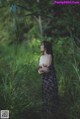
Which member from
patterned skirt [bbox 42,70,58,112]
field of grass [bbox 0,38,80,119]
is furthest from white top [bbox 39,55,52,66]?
field of grass [bbox 0,38,80,119]

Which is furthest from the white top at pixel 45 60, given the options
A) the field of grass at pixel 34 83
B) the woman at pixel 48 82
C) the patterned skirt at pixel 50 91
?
the field of grass at pixel 34 83

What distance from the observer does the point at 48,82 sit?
4.81 meters

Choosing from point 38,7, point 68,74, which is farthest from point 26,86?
point 38,7

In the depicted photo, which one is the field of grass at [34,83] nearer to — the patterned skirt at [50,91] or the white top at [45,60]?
the patterned skirt at [50,91]

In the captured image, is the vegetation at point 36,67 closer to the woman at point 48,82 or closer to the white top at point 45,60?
the woman at point 48,82

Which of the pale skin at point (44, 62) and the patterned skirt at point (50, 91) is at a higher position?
the pale skin at point (44, 62)

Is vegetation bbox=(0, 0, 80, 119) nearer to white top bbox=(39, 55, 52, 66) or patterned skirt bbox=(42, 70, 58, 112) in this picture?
patterned skirt bbox=(42, 70, 58, 112)

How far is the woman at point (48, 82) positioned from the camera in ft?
15.7

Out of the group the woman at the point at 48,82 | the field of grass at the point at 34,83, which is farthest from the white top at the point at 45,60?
the field of grass at the point at 34,83

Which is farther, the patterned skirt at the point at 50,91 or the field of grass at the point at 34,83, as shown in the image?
the patterned skirt at the point at 50,91

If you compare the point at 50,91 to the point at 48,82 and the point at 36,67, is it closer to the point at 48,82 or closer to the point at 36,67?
the point at 48,82

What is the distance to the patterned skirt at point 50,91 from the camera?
Answer: 15.6ft

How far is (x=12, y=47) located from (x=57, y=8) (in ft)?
4.40

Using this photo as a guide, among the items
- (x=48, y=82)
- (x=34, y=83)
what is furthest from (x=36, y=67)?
(x=48, y=82)
